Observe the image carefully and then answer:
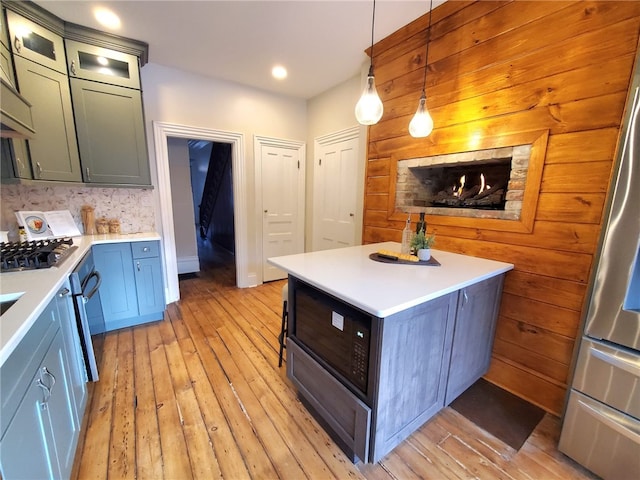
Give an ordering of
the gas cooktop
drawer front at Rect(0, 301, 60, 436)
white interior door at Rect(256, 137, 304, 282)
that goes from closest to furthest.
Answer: drawer front at Rect(0, 301, 60, 436)
the gas cooktop
white interior door at Rect(256, 137, 304, 282)

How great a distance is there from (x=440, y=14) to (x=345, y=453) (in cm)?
304

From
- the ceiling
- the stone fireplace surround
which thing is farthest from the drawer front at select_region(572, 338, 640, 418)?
the ceiling

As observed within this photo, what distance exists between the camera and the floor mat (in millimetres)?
1514

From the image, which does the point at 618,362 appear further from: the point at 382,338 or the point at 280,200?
the point at 280,200

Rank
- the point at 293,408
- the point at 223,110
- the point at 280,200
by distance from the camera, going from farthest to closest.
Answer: the point at 280,200 → the point at 223,110 → the point at 293,408

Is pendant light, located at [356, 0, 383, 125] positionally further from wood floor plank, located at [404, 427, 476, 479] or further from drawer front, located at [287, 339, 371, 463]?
wood floor plank, located at [404, 427, 476, 479]

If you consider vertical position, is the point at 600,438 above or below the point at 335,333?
below

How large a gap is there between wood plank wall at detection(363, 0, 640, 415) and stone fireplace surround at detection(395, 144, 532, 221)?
6cm

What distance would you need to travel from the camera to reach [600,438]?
1.22 m

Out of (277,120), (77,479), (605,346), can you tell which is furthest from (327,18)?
(77,479)

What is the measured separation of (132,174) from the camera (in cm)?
257

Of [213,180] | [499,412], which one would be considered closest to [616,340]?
[499,412]

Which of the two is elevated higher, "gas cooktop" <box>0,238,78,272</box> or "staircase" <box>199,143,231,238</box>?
"staircase" <box>199,143,231,238</box>

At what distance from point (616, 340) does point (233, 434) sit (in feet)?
6.45
